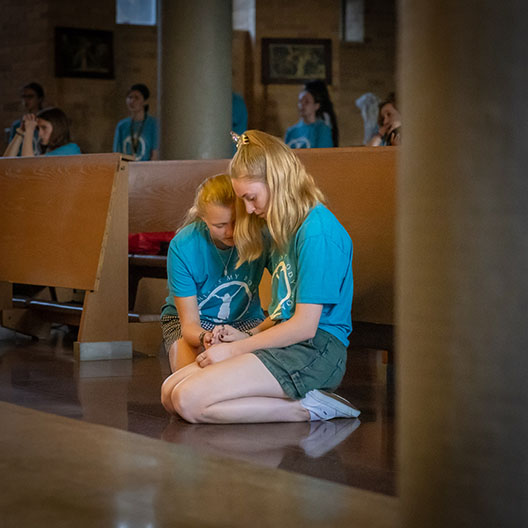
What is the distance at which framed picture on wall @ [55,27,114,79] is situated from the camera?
1088cm

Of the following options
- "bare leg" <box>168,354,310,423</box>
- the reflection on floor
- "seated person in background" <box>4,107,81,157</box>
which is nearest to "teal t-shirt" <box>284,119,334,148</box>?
"seated person in background" <box>4,107,81,157</box>

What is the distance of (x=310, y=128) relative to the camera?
8.48 metres

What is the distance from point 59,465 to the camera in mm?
2557

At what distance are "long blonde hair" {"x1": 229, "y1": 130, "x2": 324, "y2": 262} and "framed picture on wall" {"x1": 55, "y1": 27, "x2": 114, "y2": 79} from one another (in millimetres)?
8255

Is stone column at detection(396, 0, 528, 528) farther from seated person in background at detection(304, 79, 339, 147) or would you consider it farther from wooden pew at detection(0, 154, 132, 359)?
seated person in background at detection(304, 79, 339, 147)

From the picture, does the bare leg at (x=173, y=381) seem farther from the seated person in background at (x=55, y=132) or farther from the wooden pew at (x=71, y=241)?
the seated person in background at (x=55, y=132)

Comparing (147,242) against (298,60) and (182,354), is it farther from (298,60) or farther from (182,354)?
(298,60)

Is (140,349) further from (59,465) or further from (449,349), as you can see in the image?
(449,349)

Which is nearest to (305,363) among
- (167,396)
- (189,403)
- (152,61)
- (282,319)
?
(282,319)

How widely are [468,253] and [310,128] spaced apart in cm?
715

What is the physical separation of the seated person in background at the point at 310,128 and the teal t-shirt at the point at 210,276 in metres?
4.79

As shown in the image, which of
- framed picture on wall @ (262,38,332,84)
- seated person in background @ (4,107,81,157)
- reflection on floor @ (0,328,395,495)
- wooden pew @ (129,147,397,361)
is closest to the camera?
reflection on floor @ (0,328,395,495)

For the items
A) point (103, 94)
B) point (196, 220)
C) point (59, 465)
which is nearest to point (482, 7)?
point (59, 465)

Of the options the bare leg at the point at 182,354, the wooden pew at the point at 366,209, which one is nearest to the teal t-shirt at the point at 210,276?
the bare leg at the point at 182,354
